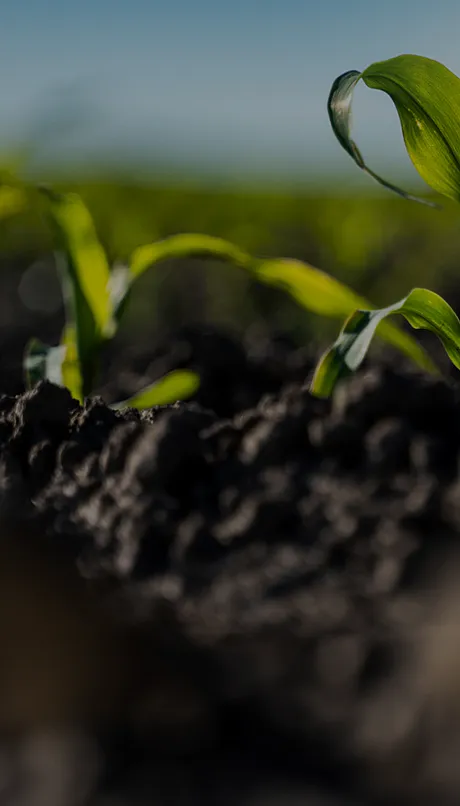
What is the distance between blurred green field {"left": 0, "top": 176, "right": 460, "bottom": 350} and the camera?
3.94 metres

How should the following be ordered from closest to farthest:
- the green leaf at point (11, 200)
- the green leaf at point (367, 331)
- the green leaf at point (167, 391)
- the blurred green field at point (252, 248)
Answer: the green leaf at point (367, 331)
the green leaf at point (167, 391)
the green leaf at point (11, 200)
the blurred green field at point (252, 248)

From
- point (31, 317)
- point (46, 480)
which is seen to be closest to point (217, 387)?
point (46, 480)

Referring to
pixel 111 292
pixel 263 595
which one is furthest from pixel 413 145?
pixel 263 595

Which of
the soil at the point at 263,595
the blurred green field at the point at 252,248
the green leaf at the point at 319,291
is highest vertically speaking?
the green leaf at the point at 319,291

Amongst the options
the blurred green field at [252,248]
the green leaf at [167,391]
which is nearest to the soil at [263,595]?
the green leaf at [167,391]

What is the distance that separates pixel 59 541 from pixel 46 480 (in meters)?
0.21

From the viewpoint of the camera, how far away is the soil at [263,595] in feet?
2.46

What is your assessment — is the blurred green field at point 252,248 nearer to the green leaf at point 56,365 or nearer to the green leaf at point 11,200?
the green leaf at point 11,200

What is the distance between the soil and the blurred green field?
2.09 m

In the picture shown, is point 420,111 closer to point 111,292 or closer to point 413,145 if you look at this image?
point 413,145

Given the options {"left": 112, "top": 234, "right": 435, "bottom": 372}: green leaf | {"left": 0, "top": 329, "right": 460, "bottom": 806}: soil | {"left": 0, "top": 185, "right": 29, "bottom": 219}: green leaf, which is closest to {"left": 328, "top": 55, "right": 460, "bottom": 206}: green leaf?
{"left": 112, "top": 234, "right": 435, "bottom": 372}: green leaf

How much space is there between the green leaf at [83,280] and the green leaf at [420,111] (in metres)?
0.63

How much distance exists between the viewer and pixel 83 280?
1773mm

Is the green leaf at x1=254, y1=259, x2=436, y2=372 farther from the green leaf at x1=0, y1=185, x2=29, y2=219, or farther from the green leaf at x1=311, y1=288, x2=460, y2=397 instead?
the green leaf at x1=0, y1=185, x2=29, y2=219
